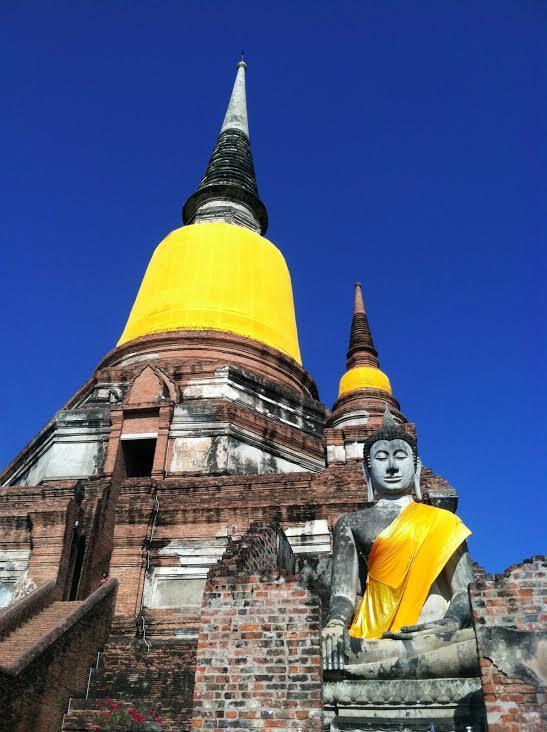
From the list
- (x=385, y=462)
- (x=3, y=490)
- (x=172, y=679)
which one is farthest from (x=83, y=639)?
(x=385, y=462)

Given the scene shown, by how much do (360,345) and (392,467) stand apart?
15.1m

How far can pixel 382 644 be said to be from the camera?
17.5 feet

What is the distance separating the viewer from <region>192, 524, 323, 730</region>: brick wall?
16.8ft

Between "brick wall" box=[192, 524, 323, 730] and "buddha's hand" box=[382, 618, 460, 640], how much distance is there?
2.06ft

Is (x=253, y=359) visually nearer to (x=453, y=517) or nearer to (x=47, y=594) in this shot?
(x=47, y=594)

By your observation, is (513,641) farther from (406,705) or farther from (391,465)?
(391,465)

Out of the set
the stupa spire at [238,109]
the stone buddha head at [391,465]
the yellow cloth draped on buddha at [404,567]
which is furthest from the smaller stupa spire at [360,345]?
the yellow cloth draped on buddha at [404,567]

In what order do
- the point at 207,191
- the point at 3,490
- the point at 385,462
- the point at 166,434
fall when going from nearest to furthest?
1. the point at 385,462
2. the point at 3,490
3. the point at 166,434
4. the point at 207,191

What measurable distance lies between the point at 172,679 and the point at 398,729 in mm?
4959

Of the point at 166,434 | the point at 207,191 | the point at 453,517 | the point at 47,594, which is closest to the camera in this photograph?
the point at 453,517

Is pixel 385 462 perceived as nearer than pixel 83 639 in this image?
Yes

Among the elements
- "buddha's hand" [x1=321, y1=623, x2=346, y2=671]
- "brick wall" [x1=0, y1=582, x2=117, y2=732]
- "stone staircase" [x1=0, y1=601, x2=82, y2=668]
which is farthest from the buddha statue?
"stone staircase" [x1=0, y1=601, x2=82, y2=668]

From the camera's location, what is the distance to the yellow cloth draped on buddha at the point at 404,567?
5730 millimetres

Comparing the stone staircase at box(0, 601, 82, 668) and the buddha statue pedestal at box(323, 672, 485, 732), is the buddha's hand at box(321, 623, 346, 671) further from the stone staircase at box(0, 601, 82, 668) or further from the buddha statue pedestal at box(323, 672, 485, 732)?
the stone staircase at box(0, 601, 82, 668)
